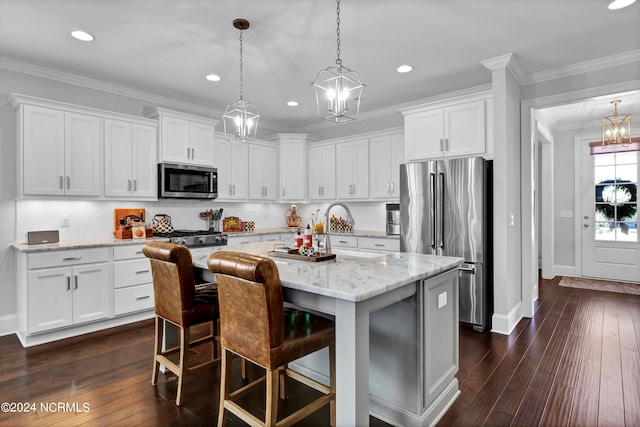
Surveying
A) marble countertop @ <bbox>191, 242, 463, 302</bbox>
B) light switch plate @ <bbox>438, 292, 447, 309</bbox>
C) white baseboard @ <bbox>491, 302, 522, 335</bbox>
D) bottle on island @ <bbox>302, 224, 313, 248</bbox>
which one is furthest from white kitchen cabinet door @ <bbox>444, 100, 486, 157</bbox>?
bottle on island @ <bbox>302, 224, 313, 248</bbox>

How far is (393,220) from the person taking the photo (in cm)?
495

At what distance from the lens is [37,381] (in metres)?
2.63

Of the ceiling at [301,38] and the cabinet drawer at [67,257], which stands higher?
the ceiling at [301,38]

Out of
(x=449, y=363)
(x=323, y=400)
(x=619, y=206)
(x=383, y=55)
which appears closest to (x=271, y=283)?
(x=323, y=400)

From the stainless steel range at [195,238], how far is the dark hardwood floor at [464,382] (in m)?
1.05

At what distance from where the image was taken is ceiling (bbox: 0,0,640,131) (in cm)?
268

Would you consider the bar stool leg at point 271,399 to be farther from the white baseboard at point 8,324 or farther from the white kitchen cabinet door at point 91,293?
the white baseboard at point 8,324

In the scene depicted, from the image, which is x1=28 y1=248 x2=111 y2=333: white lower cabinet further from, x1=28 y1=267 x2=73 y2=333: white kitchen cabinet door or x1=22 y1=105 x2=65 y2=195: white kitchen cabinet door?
x1=22 y1=105 x2=65 y2=195: white kitchen cabinet door

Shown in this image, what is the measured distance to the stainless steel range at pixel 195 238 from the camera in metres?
4.28

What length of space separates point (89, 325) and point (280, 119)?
3949 mm

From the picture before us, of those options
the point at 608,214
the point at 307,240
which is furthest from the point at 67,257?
the point at 608,214

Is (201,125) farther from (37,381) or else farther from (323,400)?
(323,400)

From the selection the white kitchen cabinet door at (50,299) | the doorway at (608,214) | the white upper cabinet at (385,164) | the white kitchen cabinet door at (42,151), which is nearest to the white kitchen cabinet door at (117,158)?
the white kitchen cabinet door at (42,151)

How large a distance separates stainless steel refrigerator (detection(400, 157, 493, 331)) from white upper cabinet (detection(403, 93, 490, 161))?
0.33 m
